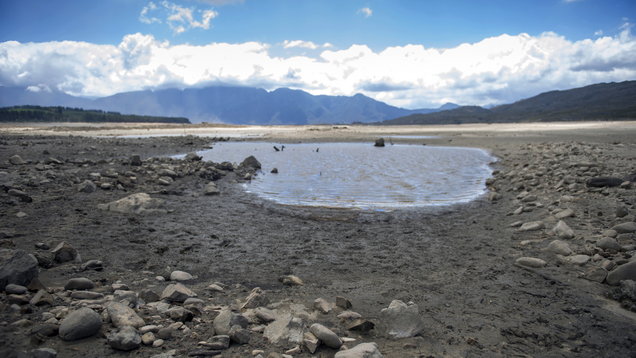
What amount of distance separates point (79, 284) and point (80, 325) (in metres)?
1.39

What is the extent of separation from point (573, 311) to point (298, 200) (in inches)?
367

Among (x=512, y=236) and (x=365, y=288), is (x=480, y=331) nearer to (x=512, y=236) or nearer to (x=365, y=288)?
(x=365, y=288)

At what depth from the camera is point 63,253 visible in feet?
18.6

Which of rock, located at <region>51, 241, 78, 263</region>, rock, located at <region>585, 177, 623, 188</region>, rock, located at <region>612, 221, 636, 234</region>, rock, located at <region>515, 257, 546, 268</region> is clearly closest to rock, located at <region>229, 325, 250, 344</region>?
rock, located at <region>51, 241, 78, 263</region>

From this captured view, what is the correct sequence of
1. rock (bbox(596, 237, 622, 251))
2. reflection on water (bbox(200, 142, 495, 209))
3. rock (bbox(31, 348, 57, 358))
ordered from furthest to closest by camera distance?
reflection on water (bbox(200, 142, 495, 209))
rock (bbox(596, 237, 622, 251))
rock (bbox(31, 348, 57, 358))

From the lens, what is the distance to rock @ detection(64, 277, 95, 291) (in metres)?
4.63

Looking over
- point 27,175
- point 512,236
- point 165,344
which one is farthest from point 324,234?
point 27,175

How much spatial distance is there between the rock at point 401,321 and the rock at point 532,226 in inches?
210

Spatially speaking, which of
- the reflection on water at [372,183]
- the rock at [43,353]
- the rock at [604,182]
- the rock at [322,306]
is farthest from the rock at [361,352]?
the rock at [604,182]

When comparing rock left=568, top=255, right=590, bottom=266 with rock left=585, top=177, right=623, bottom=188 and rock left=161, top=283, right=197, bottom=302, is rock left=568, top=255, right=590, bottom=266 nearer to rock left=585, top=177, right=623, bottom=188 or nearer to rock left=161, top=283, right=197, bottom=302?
rock left=585, top=177, right=623, bottom=188

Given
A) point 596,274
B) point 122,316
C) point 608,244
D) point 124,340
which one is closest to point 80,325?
point 122,316

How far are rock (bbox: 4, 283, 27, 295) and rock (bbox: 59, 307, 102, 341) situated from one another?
0.97m

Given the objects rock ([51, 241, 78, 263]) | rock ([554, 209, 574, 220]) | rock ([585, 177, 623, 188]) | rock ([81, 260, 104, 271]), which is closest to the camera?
rock ([81, 260, 104, 271])

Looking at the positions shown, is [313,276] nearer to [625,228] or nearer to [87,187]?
[625,228]
